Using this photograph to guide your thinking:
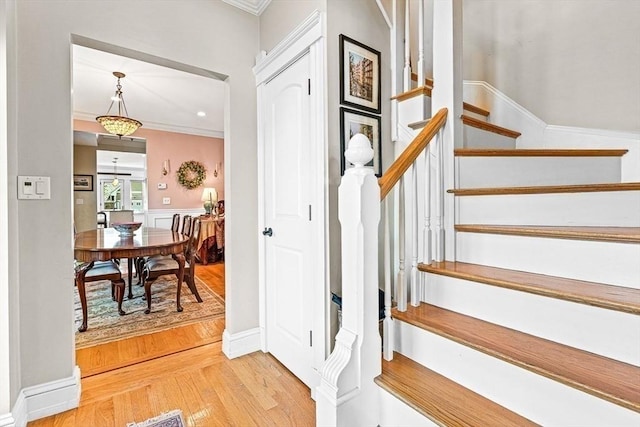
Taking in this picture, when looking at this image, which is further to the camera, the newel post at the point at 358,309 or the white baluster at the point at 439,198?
the white baluster at the point at 439,198

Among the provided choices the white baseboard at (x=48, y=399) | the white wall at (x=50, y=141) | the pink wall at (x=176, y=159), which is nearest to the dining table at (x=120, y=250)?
the white wall at (x=50, y=141)

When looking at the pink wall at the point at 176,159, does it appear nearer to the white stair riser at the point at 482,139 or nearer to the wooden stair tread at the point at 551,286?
the white stair riser at the point at 482,139

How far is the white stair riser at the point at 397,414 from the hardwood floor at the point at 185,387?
55cm

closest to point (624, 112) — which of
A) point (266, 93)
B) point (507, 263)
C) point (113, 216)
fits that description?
point (507, 263)

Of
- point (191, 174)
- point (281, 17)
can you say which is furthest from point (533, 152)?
point (191, 174)

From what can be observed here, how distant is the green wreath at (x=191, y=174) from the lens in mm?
5922

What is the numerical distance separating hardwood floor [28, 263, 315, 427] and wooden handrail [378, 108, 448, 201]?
4.04 feet

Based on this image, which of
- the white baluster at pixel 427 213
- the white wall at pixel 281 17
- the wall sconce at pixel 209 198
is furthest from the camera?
the wall sconce at pixel 209 198

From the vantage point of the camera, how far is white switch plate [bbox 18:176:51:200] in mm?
1493

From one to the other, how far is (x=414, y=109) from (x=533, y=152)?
2.37 ft

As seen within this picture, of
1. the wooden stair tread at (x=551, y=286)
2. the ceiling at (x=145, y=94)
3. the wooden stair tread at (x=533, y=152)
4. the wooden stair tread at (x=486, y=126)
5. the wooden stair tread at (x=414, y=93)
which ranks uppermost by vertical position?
the ceiling at (x=145, y=94)

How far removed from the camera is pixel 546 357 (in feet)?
3.11

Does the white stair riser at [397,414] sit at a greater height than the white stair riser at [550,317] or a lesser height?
lesser

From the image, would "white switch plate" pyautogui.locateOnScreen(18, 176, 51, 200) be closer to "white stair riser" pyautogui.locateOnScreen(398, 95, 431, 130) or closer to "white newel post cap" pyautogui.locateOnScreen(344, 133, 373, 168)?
"white newel post cap" pyautogui.locateOnScreen(344, 133, 373, 168)
